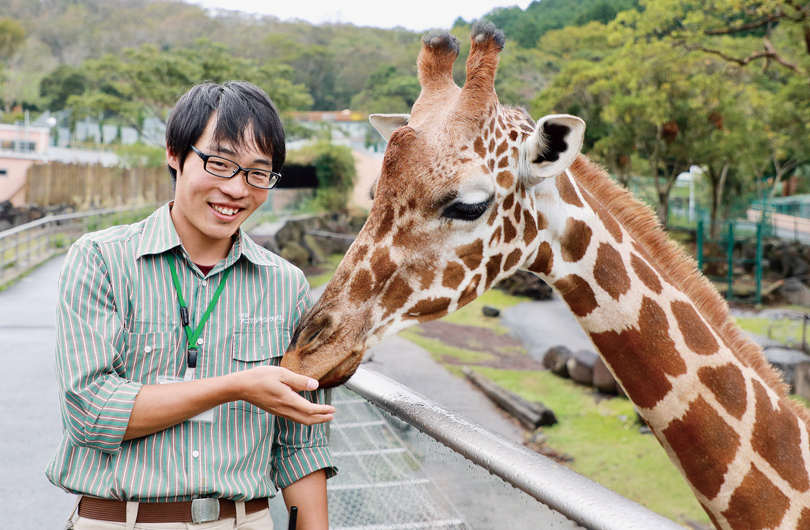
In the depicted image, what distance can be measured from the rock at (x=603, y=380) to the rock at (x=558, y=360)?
0.66 metres

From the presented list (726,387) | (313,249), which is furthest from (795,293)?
(726,387)

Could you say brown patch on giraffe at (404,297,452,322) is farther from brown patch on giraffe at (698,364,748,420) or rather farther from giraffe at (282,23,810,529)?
brown patch on giraffe at (698,364,748,420)

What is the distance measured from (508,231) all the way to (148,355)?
108 cm

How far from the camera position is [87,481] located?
4.92ft

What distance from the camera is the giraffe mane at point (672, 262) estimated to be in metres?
2.23

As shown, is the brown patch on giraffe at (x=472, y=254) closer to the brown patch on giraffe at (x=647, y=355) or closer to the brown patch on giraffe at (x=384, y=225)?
the brown patch on giraffe at (x=384, y=225)

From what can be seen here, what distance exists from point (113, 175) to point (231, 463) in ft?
78.7

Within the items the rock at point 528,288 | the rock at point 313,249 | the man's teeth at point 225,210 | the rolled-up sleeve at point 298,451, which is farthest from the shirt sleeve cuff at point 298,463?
the rock at point 313,249

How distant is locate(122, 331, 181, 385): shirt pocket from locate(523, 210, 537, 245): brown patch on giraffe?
1.07 m

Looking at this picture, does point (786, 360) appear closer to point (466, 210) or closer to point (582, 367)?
point (582, 367)

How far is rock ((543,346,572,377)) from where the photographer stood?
10.1m

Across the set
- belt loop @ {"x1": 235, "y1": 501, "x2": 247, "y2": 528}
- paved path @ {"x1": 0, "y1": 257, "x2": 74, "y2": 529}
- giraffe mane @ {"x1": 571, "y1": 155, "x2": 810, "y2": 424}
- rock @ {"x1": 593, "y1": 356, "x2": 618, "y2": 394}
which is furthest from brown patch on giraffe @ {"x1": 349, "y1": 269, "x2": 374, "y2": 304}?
rock @ {"x1": 593, "y1": 356, "x2": 618, "y2": 394}

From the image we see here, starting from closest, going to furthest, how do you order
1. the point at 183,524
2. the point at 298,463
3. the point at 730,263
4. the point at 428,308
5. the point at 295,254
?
the point at 183,524 → the point at 298,463 → the point at 428,308 → the point at 730,263 → the point at 295,254

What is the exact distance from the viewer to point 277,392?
143cm
